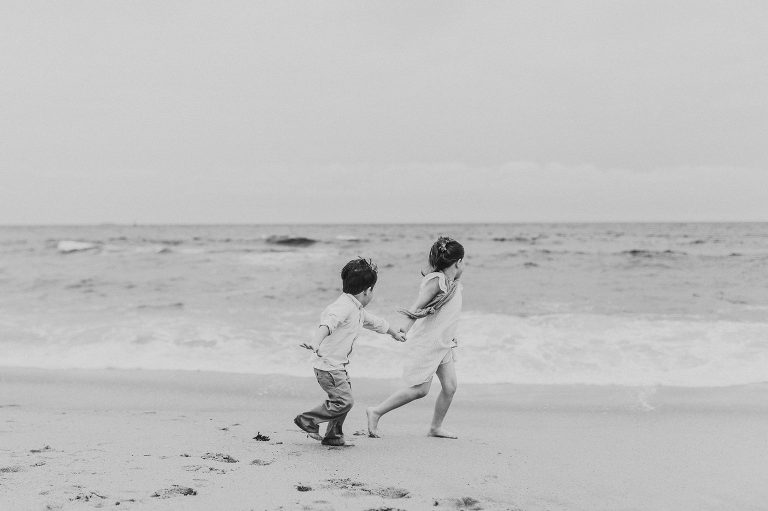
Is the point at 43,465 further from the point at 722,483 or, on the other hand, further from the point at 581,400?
the point at 581,400

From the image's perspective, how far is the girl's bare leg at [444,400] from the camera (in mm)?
4381

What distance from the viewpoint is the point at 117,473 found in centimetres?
328

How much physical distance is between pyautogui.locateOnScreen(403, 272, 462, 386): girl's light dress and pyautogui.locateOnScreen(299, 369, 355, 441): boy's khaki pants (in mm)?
588

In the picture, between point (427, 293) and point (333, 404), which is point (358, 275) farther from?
point (333, 404)

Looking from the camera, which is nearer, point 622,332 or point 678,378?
point 678,378

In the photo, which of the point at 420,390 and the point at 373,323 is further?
the point at 420,390

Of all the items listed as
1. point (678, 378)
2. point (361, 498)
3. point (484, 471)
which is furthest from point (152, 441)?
point (678, 378)

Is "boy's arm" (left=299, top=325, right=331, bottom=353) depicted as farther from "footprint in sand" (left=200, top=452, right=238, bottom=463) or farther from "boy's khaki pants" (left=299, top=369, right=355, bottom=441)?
"footprint in sand" (left=200, top=452, right=238, bottom=463)

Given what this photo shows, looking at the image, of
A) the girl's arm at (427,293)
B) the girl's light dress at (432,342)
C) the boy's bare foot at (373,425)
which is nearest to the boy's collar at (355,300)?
the girl's arm at (427,293)

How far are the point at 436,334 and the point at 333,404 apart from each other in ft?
3.05

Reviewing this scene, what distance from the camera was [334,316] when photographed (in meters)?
3.88

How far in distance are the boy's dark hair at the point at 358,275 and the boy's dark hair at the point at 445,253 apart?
1.82ft

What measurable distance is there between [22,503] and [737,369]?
6817 millimetres

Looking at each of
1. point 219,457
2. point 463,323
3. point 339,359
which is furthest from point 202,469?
point 463,323
